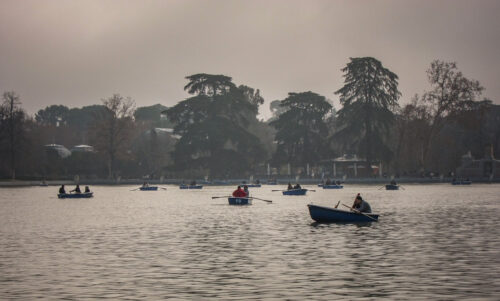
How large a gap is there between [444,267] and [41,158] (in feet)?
405

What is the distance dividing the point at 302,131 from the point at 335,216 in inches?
3734

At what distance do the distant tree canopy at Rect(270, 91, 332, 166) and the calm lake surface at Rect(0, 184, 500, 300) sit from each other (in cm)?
8605

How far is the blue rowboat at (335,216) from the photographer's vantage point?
4038 cm

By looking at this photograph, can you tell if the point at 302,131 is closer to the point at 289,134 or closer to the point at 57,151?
the point at 289,134

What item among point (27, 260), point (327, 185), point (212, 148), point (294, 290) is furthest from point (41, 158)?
point (294, 290)

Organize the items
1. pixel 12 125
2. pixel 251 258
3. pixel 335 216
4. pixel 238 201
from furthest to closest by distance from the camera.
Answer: pixel 12 125
pixel 238 201
pixel 335 216
pixel 251 258

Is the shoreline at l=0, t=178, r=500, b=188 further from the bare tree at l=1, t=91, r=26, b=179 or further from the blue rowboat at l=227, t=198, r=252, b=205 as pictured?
the blue rowboat at l=227, t=198, r=252, b=205

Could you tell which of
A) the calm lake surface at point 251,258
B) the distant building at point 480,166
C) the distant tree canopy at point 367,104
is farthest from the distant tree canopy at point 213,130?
the calm lake surface at point 251,258

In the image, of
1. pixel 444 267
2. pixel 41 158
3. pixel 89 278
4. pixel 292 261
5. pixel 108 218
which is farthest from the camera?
pixel 41 158

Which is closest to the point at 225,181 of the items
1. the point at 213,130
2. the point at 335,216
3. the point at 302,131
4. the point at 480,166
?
the point at 213,130

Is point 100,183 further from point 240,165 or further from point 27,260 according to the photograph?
point 27,260

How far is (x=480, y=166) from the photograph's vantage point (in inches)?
5217

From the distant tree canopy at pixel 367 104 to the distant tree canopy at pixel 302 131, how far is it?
259 inches

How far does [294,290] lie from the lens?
19.8 m
